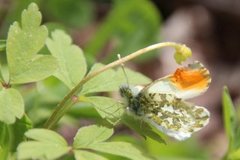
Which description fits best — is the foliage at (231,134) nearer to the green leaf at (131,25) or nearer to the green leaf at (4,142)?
the green leaf at (4,142)

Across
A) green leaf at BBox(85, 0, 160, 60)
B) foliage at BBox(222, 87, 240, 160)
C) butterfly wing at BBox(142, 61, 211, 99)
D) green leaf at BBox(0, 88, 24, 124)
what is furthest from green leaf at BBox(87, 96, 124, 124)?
green leaf at BBox(85, 0, 160, 60)

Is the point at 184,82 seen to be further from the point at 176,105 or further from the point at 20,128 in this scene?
the point at 20,128

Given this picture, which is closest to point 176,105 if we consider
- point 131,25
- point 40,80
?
point 40,80

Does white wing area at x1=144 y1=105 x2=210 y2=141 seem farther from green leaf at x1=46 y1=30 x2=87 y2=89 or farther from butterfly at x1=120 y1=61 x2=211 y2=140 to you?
green leaf at x1=46 y1=30 x2=87 y2=89

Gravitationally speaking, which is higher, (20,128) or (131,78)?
(131,78)

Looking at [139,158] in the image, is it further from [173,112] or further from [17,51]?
[17,51]
